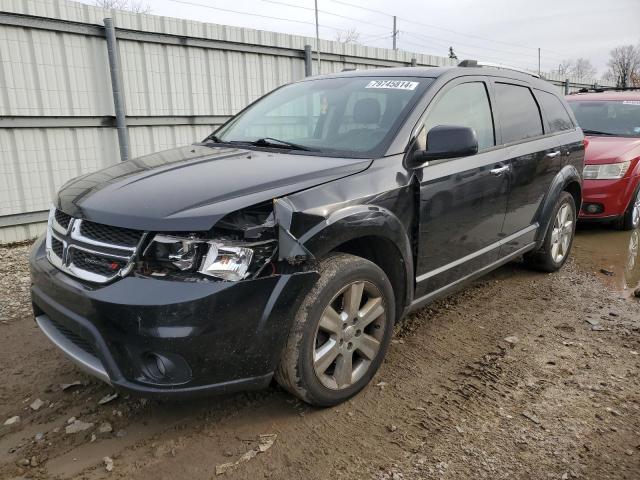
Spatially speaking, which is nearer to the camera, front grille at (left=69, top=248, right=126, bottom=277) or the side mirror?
front grille at (left=69, top=248, right=126, bottom=277)

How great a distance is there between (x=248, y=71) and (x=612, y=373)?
21.9ft

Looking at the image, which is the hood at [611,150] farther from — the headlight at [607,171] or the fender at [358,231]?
the fender at [358,231]

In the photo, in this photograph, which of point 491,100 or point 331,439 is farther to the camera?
point 491,100

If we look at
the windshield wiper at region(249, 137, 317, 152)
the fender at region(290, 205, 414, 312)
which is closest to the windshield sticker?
the windshield wiper at region(249, 137, 317, 152)

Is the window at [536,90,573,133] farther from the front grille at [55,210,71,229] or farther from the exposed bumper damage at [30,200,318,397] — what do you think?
the front grille at [55,210,71,229]

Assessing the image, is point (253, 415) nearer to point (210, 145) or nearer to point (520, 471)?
point (520, 471)

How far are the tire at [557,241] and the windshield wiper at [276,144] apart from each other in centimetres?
261

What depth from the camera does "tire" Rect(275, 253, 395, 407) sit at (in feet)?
7.88

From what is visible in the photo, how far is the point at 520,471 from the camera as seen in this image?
223 cm

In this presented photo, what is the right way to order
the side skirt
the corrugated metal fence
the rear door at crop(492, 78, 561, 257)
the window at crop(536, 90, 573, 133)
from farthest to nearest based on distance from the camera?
the corrugated metal fence → the window at crop(536, 90, 573, 133) → the rear door at crop(492, 78, 561, 257) → the side skirt

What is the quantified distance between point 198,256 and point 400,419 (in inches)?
52.1

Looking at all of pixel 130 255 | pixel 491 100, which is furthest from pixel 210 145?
pixel 491 100

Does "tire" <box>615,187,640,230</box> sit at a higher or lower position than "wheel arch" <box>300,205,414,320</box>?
lower

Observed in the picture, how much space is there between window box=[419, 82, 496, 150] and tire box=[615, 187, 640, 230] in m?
3.79
